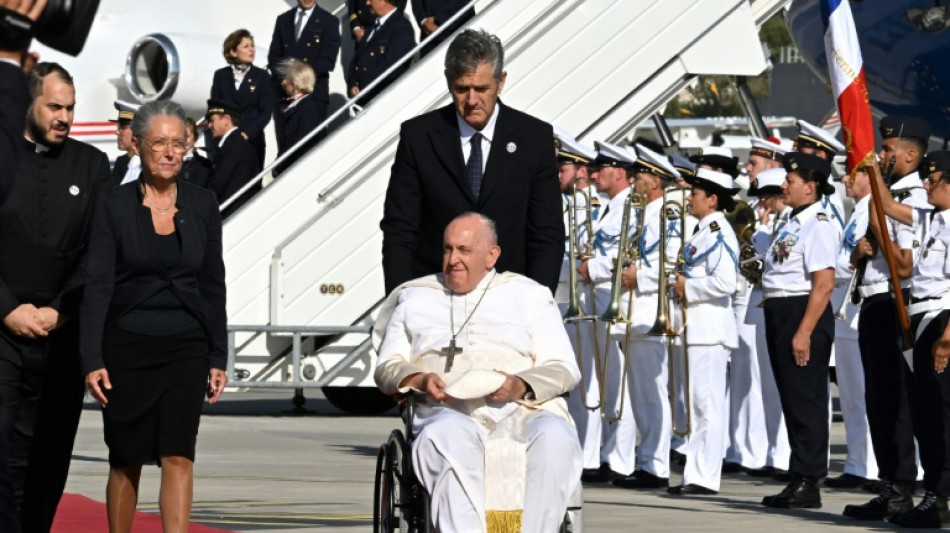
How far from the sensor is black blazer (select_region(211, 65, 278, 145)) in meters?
16.7

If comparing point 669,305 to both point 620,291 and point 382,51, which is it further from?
point 382,51

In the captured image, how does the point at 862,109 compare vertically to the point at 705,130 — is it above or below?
below

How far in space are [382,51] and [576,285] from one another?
15.1 feet

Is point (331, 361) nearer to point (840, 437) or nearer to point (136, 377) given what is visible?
point (840, 437)

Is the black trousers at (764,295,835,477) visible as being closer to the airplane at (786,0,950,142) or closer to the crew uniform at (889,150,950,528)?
the crew uniform at (889,150,950,528)

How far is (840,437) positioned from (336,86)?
5595 millimetres

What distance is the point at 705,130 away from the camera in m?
45.9

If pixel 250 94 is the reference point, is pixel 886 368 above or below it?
below

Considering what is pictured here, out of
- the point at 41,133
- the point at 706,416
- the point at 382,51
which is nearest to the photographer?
the point at 41,133

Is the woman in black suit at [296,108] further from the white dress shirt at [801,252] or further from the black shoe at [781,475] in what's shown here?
the white dress shirt at [801,252]

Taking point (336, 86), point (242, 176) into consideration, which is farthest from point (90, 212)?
point (336, 86)

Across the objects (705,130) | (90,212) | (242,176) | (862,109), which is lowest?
(90,212)

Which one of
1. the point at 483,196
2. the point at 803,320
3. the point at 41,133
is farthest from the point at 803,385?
the point at 41,133

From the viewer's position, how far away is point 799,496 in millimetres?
10445
